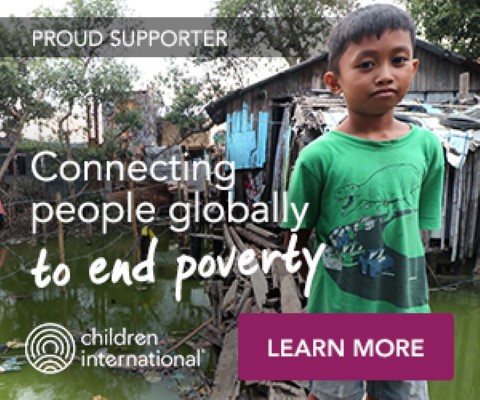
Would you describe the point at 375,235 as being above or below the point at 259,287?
above

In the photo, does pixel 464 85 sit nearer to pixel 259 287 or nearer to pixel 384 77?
pixel 259 287

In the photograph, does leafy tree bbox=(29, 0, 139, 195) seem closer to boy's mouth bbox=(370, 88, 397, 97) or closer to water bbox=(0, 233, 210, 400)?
water bbox=(0, 233, 210, 400)

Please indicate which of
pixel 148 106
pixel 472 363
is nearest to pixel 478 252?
pixel 472 363

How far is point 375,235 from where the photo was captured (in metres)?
1.27

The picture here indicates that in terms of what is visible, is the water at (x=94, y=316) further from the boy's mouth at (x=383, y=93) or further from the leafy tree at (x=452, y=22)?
the leafy tree at (x=452, y=22)

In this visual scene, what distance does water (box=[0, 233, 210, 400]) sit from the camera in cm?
543

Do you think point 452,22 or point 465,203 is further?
point 452,22

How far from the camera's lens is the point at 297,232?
135 centimetres

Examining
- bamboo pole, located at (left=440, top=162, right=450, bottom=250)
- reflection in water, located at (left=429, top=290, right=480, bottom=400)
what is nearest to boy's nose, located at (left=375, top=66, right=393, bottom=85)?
reflection in water, located at (left=429, top=290, right=480, bottom=400)

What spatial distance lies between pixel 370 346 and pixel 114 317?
24.7 feet

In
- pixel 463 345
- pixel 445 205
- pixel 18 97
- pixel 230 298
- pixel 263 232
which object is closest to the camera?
pixel 230 298

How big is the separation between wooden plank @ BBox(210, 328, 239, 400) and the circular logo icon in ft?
9.44

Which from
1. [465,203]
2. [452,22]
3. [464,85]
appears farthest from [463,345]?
[452,22]

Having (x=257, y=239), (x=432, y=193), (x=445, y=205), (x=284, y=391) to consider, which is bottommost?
(x=284, y=391)
